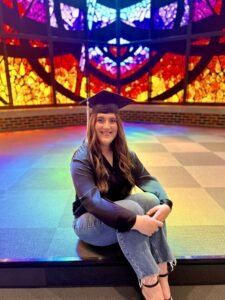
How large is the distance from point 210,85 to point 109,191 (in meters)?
6.12

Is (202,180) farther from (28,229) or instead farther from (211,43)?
(211,43)

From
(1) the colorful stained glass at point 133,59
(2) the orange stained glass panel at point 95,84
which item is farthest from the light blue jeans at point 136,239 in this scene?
(1) the colorful stained glass at point 133,59

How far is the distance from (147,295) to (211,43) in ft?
22.1

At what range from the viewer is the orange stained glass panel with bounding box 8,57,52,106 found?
6.54 metres

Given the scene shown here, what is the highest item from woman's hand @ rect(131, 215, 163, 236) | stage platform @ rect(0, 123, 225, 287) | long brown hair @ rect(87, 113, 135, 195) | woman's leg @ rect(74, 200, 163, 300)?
long brown hair @ rect(87, 113, 135, 195)

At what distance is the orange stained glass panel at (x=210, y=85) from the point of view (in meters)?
6.57

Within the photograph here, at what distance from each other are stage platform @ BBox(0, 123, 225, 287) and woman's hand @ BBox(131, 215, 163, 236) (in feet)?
1.42

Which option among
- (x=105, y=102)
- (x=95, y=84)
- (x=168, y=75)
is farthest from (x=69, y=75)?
(x=105, y=102)

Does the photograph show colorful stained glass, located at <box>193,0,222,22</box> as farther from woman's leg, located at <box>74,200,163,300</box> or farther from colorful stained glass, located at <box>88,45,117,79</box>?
woman's leg, located at <box>74,200,163,300</box>

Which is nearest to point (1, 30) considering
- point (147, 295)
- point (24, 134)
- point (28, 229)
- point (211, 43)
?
point (24, 134)

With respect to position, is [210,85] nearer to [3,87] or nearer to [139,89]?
[139,89]

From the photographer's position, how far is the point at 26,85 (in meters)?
6.75

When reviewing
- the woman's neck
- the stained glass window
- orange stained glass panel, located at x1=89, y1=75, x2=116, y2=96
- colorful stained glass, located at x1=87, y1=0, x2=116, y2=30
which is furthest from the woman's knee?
colorful stained glass, located at x1=87, y1=0, x2=116, y2=30

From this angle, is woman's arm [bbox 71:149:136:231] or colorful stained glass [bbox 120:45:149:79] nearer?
woman's arm [bbox 71:149:136:231]
